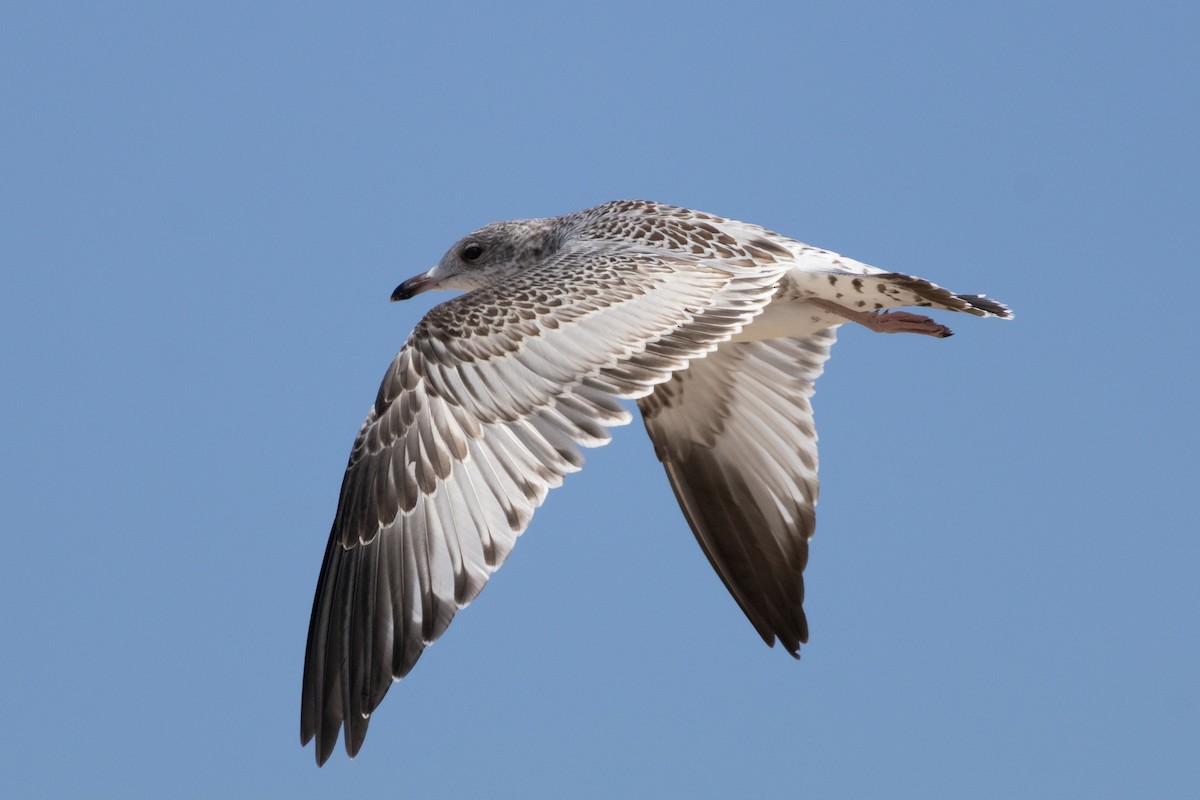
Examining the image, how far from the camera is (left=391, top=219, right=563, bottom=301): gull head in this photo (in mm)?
9992

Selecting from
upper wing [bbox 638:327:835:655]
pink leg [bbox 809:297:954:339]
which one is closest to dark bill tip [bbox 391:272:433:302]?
upper wing [bbox 638:327:835:655]

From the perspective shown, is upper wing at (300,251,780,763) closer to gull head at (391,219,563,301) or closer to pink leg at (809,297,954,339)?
pink leg at (809,297,954,339)

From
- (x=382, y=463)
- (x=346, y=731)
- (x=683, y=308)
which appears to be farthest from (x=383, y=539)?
(x=683, y=308)

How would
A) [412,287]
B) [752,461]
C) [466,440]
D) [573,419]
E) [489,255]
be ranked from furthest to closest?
[412,287] < [489,255] < [752,461] < [466,440] < [573,419]

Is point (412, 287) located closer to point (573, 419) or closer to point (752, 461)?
point (752, 461)

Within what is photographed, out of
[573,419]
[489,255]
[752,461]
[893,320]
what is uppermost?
[489,255]

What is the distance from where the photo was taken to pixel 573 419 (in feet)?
24.4

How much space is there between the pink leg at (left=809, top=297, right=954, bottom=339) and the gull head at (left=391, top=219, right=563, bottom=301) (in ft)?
5.95

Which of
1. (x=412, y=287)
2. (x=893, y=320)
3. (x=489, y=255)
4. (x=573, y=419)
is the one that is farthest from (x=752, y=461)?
(x=573, y=419)

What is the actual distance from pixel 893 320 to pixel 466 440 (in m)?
2.49

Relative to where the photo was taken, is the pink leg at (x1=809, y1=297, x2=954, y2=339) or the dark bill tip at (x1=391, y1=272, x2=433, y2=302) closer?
the pink leg at (x1=809, y1=297, x2=954, y2=339)

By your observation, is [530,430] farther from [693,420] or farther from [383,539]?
[693,420]

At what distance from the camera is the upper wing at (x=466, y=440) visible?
24.1 ft

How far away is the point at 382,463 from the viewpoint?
7.81 meters
